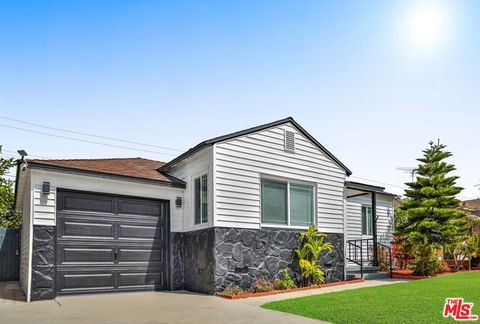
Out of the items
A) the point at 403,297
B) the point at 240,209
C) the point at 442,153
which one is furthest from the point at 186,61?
the point at 442,153

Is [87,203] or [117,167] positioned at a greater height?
[117,167]

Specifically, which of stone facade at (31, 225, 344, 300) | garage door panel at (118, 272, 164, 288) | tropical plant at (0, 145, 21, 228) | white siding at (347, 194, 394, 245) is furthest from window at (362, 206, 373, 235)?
tropical plant at (0, 145, 21, 228)

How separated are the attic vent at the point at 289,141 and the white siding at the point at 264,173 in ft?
0.39

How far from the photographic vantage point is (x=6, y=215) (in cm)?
2145

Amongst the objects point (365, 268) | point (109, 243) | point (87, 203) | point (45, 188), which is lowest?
point (365, 268)

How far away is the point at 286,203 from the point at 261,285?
8.00 feet

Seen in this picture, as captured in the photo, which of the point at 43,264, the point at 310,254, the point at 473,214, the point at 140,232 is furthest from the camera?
the point at 473,214

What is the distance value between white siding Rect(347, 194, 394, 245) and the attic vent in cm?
566

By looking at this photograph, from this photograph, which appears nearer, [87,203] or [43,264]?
[43,264]

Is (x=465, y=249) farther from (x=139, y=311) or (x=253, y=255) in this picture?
Result: (x=139, y=311)

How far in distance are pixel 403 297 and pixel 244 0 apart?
7.41 m

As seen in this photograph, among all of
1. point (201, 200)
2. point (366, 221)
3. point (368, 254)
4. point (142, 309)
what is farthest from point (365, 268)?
point (142, 309)

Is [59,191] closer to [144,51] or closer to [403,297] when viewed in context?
[144,51]

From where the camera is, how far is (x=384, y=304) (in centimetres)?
837
